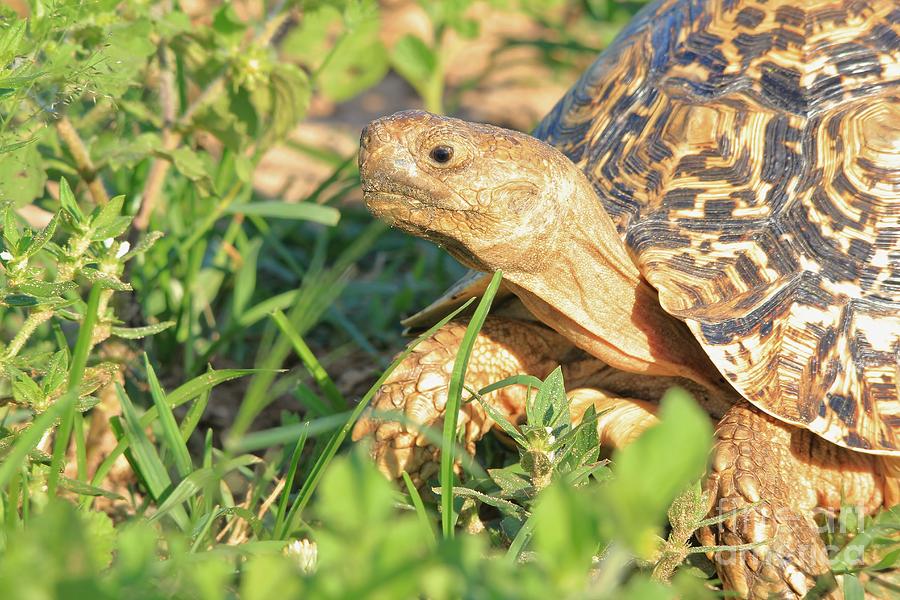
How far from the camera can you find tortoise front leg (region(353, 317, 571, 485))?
9.06 feet

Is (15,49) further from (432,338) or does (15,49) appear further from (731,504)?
(731,504)

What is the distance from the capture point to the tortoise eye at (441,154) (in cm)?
241

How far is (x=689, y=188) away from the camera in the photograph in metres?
2.68

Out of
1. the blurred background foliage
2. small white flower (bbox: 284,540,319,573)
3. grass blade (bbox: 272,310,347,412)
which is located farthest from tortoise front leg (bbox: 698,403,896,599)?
grass blade (bbox: 272,310,347,412)

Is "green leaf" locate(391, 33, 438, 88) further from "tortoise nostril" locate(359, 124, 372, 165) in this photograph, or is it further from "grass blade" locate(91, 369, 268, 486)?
"grass blade" locate(91, 369, 268, 486)

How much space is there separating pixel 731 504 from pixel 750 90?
3.96 feet

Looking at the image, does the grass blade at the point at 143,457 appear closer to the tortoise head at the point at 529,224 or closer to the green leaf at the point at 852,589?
the tortoise head at the point at 529,224

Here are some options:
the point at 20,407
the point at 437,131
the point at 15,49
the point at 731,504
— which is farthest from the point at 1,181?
the point at 731,504

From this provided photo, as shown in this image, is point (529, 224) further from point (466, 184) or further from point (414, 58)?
point (414, 58)

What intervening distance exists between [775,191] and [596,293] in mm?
566

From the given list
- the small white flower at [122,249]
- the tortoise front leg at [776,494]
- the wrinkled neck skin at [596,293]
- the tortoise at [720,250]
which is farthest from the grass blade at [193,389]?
the tortoise front leg at [776,494]

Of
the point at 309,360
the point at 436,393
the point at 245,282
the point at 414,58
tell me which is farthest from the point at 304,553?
the point at 414,58

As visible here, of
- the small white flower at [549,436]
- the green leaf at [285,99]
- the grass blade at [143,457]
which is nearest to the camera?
the small white flower at [549,436]

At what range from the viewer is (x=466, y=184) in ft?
7.95
